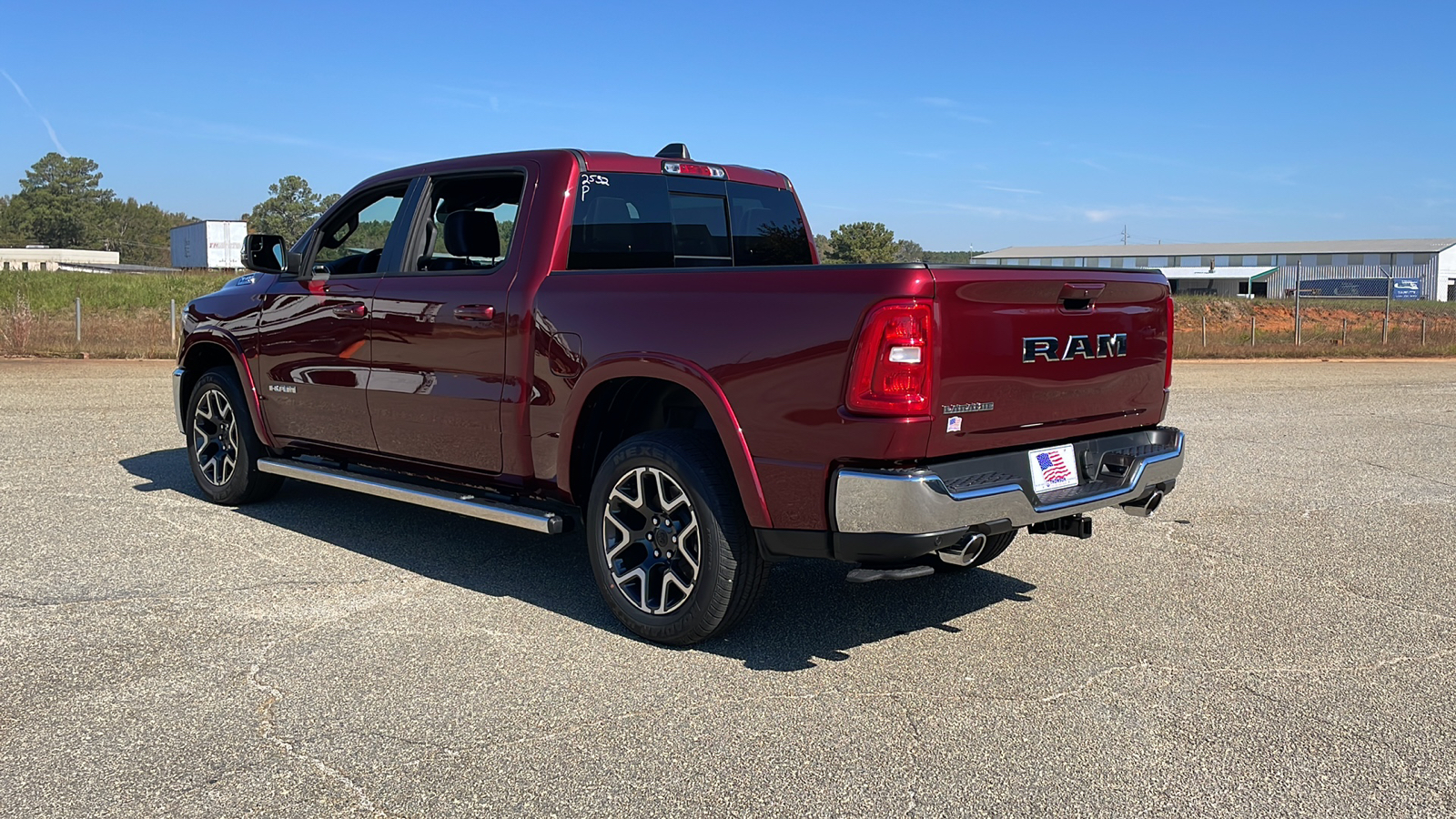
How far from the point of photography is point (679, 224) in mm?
5781

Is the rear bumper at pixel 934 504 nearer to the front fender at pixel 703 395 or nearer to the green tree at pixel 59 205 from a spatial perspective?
the front fender at pixel 703 395

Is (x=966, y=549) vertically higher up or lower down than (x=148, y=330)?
lower down

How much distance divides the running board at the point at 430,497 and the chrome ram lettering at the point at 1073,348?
2005 mm

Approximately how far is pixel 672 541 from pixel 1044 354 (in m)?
1.58

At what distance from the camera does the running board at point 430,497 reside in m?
4.93

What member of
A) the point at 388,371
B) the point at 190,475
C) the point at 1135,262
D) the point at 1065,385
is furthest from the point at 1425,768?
the point at 1135,262

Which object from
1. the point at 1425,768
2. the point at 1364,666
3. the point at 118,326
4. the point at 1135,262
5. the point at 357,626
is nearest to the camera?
the point at 1425,768

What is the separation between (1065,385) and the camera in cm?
446

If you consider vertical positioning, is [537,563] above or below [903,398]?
below

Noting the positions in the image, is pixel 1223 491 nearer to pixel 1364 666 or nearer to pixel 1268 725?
pixel 1364 666

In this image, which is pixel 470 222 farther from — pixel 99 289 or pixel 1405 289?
pixel 1405 289

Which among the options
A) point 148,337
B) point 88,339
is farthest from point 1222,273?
point 88,339

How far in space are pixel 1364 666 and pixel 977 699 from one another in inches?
62.9

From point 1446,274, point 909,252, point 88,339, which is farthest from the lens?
point 1446,274
